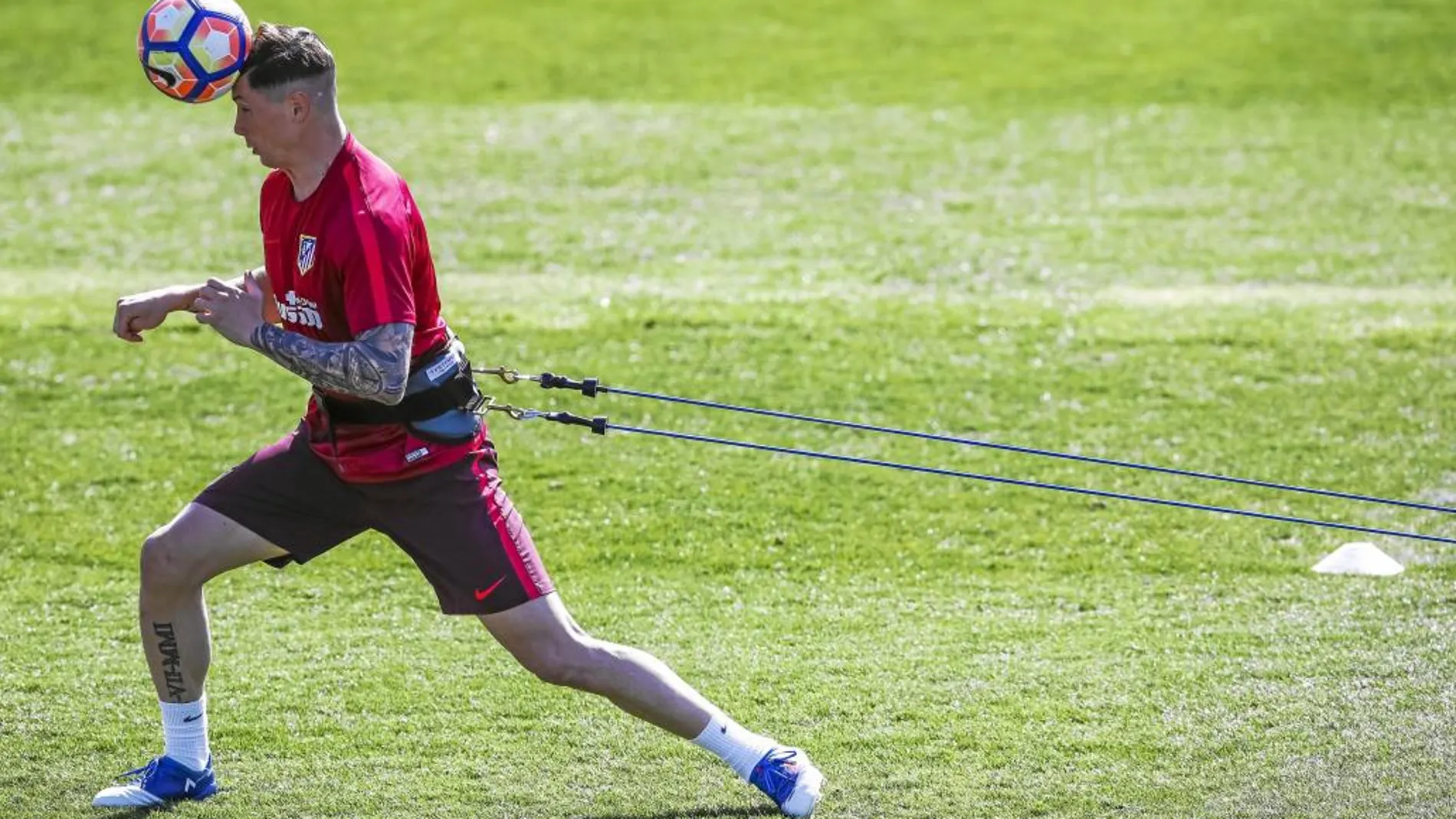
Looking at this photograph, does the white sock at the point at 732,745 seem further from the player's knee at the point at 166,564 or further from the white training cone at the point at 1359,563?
the white training cone at the point at 1359,563

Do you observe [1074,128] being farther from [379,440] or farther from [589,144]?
[379,440]

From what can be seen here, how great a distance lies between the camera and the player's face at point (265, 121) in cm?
499

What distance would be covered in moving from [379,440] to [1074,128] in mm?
12926

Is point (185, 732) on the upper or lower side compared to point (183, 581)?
lower

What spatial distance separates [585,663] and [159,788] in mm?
1437

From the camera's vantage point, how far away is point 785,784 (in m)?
5.45

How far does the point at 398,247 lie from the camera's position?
4930 millimetres

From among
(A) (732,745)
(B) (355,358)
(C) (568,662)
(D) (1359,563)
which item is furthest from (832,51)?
(B) (355,358)

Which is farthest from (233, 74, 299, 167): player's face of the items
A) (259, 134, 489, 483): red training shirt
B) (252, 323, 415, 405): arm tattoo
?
(252, 323, 415, 405): arm tattoo

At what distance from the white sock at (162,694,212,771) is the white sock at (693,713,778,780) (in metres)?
1.53

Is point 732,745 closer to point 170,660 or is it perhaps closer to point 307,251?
point 170,660

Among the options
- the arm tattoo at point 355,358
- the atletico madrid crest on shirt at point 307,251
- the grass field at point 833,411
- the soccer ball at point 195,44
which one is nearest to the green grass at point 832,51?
the grass field at point 833,411

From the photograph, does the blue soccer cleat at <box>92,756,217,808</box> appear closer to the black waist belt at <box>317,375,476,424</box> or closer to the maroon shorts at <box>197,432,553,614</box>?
the maroon shorts at <box>197,432,553,614</box>

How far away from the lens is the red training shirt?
16.0ft
